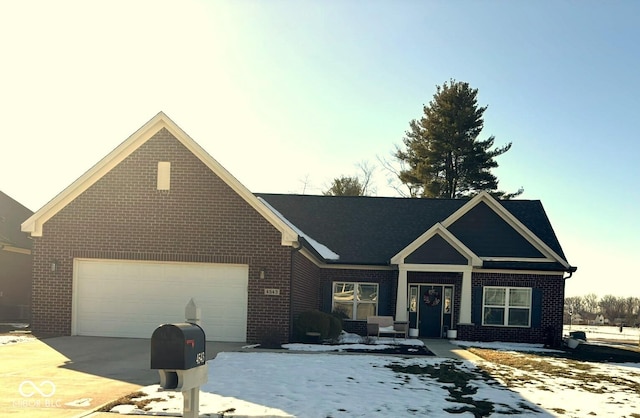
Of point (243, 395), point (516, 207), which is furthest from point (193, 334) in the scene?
point (516, 207)

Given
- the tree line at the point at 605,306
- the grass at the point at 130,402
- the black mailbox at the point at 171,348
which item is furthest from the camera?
the tree line at the point at 605,306

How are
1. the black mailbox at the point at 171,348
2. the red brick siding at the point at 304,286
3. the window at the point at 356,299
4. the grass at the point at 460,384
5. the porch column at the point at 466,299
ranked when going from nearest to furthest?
the black mailbox at the point at 171,348 < the grass at the point at 460,384 < the red brick siding at the point at 304,286 < the porch column at the point at 466,299 < the window at the point at 356,299

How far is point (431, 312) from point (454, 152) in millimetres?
27582

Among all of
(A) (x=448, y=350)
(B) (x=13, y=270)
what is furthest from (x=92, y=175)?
(B) (x=13, y=270)

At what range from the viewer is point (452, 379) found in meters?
11.1

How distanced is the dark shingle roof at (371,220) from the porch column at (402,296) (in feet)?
3.37

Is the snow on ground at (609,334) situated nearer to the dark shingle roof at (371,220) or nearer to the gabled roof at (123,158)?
the dark shingle roof at (371,220)

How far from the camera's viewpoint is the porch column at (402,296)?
21281 mm

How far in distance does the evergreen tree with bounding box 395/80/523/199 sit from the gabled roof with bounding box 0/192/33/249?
100.0 feet

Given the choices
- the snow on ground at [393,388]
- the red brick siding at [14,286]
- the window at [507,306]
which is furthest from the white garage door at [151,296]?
the red brick siding at [14,286]

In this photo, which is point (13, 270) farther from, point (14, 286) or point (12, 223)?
point (12, 223)

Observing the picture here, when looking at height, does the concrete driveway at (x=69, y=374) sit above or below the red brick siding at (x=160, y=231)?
below

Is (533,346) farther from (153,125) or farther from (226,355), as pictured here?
(153,125)

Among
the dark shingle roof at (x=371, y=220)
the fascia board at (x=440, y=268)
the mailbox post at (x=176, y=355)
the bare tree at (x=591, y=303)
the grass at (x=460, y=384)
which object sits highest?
the dark shingle roof at (x=371, y=220)
